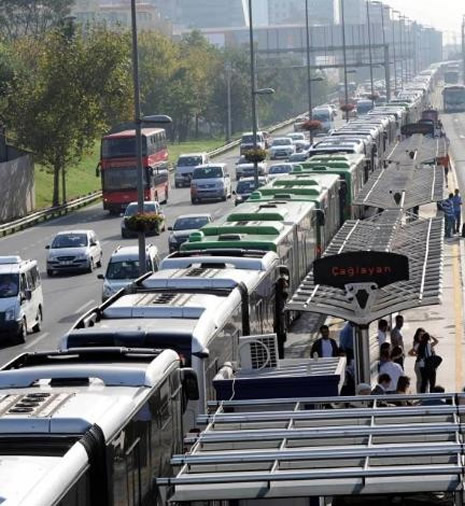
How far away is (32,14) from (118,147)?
69.3m

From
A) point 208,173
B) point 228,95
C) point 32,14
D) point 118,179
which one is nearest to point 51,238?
point 118,179

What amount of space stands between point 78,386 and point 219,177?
57.3m

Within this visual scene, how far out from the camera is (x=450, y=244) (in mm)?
47562

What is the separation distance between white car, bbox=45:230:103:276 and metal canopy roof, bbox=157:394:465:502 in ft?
113

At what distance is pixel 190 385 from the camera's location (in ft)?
53.3

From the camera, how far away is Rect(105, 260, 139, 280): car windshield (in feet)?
126

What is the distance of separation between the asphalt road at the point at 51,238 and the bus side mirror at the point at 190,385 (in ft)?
49.8

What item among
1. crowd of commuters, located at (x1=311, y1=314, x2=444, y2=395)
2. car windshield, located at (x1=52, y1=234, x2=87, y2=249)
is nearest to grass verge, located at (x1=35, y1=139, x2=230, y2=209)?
car windshield, located at (x1=52, y1=234, x2=87, y2=249)

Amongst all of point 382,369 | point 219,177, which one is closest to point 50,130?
point 219,177

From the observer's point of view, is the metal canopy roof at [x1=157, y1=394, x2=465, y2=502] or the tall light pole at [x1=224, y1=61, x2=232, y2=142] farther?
the tall light pole at [x1=224, y1=61, x2=232, y2=142]

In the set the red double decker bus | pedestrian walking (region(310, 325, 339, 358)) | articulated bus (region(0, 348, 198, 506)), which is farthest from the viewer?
the red double decker bus

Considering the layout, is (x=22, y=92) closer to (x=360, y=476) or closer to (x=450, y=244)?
(x=450, y=244)

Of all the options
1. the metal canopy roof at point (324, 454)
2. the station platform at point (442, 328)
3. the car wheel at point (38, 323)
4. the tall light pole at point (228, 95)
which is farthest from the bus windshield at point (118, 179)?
the metal canopy roof at point (324, 454)

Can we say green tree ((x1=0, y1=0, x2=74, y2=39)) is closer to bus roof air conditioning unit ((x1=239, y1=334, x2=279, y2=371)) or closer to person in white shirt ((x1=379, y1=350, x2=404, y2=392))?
person in white shirt ((x1=379, y1=350, x2=404, y2=392))
